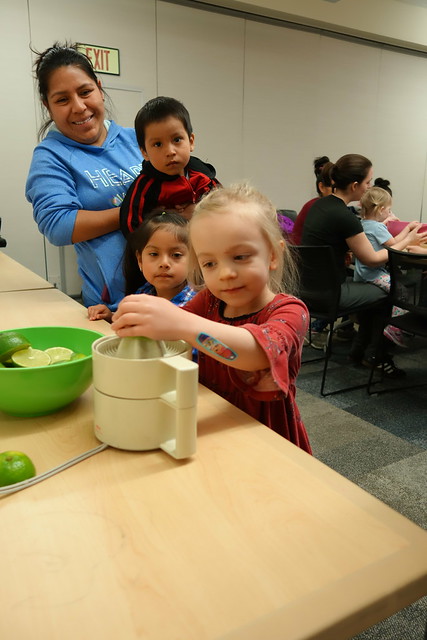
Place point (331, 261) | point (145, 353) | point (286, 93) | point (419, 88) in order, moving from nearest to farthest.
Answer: point (145, 353) → point (331, 261) → point (286, 93) → point (419, 88)

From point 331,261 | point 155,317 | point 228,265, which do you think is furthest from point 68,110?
point 331,261

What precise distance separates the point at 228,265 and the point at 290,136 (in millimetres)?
4523

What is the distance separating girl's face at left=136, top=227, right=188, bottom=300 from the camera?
1.41 metres

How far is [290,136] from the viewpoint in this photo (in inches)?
196

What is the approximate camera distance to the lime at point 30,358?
795mm

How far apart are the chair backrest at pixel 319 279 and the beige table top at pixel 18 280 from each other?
1359mm

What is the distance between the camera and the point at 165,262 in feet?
4.65

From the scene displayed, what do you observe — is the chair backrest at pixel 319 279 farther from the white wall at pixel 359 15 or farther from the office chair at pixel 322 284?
the white wall at pixel 359 15

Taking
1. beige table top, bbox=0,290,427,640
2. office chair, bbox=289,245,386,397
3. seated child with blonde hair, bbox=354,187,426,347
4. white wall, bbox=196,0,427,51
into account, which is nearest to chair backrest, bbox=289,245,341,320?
office chair, bbox=289,245,386,397

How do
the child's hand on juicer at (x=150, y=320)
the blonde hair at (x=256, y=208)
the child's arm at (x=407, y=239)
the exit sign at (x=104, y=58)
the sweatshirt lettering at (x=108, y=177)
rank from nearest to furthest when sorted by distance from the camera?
the child's hand on juicer at (x=150, y=320) → the blonde hair at (x=256, y=208) → the sweatshirt lettering at (x=108, y=177) → the child's arm at (x=407, y=239) → the exit sign at (x=104, y=58)

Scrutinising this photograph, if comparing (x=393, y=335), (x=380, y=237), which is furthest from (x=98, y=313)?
(x=380, y=237)

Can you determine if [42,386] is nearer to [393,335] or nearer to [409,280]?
[409,280]

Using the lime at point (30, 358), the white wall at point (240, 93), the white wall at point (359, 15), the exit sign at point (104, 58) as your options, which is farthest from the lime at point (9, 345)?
the white wall at point (359, 15)

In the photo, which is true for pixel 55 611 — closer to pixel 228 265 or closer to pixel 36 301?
pixel 228 265
